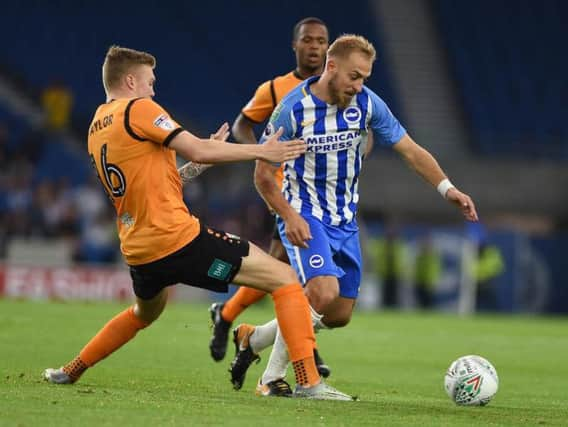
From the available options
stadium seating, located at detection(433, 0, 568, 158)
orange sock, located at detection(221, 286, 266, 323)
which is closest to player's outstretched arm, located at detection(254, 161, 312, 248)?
orange sock, located at detection(221, 286, 266, 323)

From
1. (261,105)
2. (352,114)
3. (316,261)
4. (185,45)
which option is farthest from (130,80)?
(185,45)

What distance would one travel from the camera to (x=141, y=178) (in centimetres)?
707

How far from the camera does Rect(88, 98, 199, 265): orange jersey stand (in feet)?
23.0

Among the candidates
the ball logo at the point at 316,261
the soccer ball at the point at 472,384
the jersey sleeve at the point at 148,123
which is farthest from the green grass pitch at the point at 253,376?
the jersey sleeve at the point at 148,123

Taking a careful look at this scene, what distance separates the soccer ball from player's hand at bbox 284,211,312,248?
121 centimetres

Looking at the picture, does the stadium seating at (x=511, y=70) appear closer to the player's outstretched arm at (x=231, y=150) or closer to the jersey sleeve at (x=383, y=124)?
the jersey sleeve at (x=383, y=124)

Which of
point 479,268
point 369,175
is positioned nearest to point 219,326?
point 479,268

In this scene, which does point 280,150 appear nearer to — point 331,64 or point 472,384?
point 331,64

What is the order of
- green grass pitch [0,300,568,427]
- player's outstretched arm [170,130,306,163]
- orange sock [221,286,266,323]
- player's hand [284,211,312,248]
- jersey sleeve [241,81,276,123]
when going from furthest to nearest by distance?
jersey sleeve [241,81,276,123] < orange sock [221,286,266,323] < player's hand [284,211,312,248] < player's outstretched arm [170,130,306,163] < green grass pitch [0,300,568,427]

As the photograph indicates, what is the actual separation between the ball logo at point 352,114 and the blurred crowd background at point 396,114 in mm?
14511

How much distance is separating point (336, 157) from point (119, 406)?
2.27 m

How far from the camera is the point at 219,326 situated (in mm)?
9555

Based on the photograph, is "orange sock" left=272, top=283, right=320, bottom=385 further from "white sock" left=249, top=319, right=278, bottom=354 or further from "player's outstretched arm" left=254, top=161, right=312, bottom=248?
"white sock" left=249, top=319, right=278, bottom=354

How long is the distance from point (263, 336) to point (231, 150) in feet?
5.96
